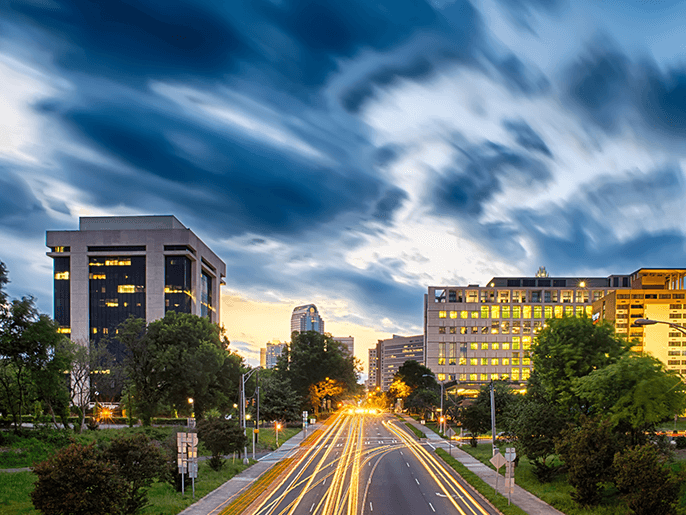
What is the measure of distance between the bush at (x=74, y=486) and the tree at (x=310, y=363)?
90.2 metres

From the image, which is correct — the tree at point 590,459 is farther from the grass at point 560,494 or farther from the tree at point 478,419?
the tree at point 478,419

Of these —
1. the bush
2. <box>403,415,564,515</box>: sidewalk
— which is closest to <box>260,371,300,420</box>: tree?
<box>403,415,564,515</box>: sidewalk

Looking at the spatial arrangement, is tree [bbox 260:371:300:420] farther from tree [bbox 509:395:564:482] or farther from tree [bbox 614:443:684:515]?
tree [bbox 614:443:684:515]

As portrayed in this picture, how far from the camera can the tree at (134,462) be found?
25.9 metres

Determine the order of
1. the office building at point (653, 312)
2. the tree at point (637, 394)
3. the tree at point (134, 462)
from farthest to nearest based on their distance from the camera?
the office building at point (653, 312) → the tree at point (637, 394) → the tree at point (134, 462)

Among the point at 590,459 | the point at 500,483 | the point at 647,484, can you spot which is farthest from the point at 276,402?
the point at 647,484

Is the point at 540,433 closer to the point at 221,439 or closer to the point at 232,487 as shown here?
A: the point at 232,487

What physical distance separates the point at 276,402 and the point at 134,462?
192ft

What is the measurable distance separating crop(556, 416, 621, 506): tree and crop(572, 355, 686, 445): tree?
2436mm

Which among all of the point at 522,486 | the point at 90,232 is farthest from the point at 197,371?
the point at 90,232

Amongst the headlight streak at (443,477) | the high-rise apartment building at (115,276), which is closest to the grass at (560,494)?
the headlight streak at (443,477)

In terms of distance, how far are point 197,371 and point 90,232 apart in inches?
3705

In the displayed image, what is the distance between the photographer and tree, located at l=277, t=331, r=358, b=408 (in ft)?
377

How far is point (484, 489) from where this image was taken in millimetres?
32844
